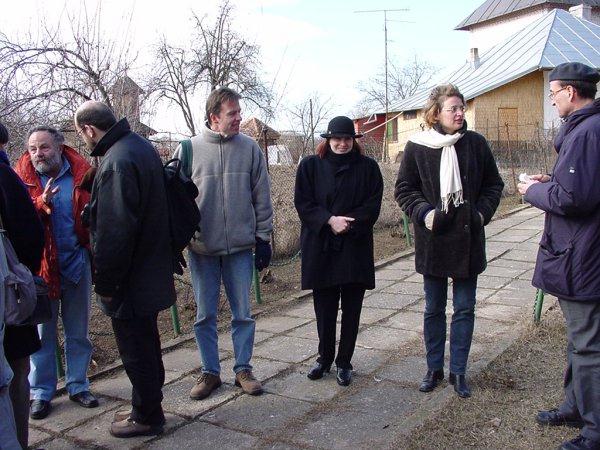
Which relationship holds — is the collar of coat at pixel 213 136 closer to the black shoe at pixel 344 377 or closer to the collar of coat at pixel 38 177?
the collar of coat at pixel 38 177

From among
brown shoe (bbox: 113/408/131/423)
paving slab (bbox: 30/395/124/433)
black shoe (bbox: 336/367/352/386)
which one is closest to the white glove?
black shoe (bbox: 336/367/352/386)

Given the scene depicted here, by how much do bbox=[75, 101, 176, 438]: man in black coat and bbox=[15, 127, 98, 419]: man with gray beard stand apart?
56cm

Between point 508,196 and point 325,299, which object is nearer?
point 325,299

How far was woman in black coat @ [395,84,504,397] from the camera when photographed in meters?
3.72

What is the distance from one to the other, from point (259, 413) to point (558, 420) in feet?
5.65

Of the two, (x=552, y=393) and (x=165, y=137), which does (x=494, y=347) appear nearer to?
(x=552, y=393)

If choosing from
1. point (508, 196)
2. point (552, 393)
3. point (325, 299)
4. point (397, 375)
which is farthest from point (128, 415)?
point (508, 196)

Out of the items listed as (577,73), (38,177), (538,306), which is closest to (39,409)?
(38,177)

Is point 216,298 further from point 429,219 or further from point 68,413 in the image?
point 429,219

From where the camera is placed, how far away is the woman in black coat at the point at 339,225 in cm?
405

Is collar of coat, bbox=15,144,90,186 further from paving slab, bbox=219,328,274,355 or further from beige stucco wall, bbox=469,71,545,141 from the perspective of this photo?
beige stucco wall, bbox=469,71,545,141

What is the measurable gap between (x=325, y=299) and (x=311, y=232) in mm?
468

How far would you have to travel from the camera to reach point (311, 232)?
13.5ft

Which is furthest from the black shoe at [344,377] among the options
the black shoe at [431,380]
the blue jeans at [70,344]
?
the blue jeans at [70,344]
